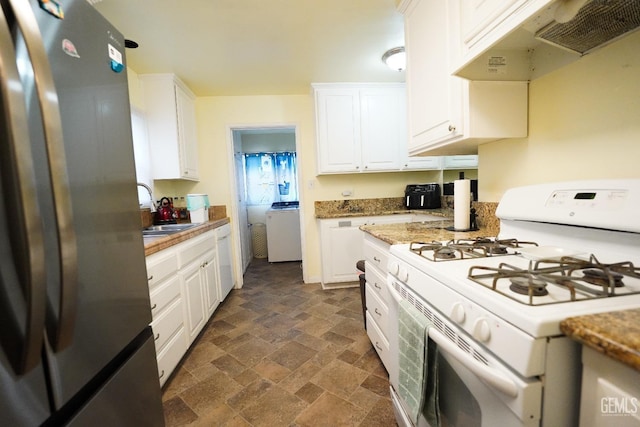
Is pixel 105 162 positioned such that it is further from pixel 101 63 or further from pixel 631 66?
pixel 631 66

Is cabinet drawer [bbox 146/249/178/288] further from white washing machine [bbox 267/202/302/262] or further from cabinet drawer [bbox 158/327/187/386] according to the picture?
white washing machine [bbox 267/202/302/262]

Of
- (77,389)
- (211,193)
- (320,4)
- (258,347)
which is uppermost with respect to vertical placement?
(320,4)

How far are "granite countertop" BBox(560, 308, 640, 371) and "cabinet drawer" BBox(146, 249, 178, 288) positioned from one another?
5.26 ft

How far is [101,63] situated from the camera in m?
0.74

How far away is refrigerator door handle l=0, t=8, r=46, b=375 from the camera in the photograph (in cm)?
42

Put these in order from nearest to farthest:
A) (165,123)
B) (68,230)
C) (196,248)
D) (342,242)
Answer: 1. (68,230)
2. (196,248)
3. (165,123)
4. (342,242)

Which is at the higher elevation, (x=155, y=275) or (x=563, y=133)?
(x=563, y=133)

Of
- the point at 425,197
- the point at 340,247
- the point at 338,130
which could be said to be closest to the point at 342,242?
the point at 340,247

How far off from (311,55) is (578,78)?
6.27 feet

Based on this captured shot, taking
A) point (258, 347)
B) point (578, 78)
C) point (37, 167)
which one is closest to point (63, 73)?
point (37, 167)

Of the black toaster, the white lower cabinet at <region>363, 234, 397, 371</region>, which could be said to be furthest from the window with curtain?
the white lower cabinet at <region>363, 234, 397, 371</region>

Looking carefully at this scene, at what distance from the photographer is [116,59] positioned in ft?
2.65

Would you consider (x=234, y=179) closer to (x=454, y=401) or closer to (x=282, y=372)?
(x=282, y=372)

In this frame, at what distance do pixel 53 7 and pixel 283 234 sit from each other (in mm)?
3865
